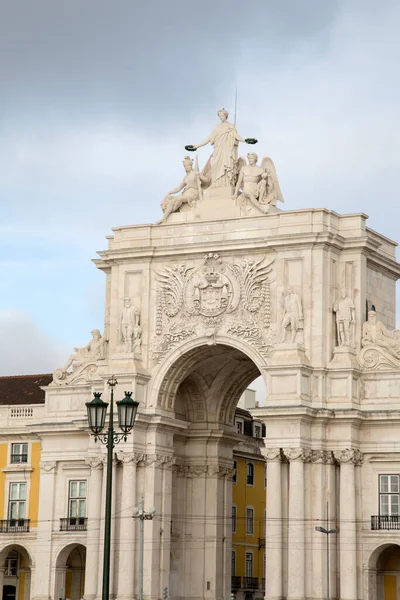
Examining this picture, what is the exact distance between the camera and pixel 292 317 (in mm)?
58000

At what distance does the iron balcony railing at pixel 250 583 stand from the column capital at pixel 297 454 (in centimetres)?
2262

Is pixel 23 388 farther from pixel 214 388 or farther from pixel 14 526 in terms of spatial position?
pixel 214 388

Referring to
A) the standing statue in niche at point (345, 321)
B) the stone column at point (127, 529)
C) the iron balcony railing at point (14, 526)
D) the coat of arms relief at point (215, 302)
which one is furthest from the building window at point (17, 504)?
the standing statue in niche at point (345, 321)

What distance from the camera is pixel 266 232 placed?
59.7 m

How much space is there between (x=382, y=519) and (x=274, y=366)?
755 centimetres

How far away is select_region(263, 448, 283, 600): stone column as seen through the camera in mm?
55844

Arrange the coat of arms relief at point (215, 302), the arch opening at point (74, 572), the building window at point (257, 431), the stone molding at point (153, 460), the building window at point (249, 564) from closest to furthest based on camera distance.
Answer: the coat of arms relief at point (215, 302) < the stone molding at point (153, 460) < the arch opening at point (74, 572) < the building window at point (249, 564) < the building window at point (257, 431)

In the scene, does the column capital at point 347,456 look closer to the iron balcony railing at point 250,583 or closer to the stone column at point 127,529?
the stone column at point 127,529

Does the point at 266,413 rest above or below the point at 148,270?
below

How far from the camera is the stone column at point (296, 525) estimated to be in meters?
55.2

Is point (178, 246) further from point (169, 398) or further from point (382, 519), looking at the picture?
point (382, 519)

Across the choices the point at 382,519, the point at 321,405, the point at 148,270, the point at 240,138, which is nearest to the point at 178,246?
the point at 148,270

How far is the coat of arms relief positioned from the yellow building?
16.6m

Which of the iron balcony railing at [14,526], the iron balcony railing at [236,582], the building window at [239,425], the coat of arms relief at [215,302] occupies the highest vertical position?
the coat of arms relief at [215,302]
